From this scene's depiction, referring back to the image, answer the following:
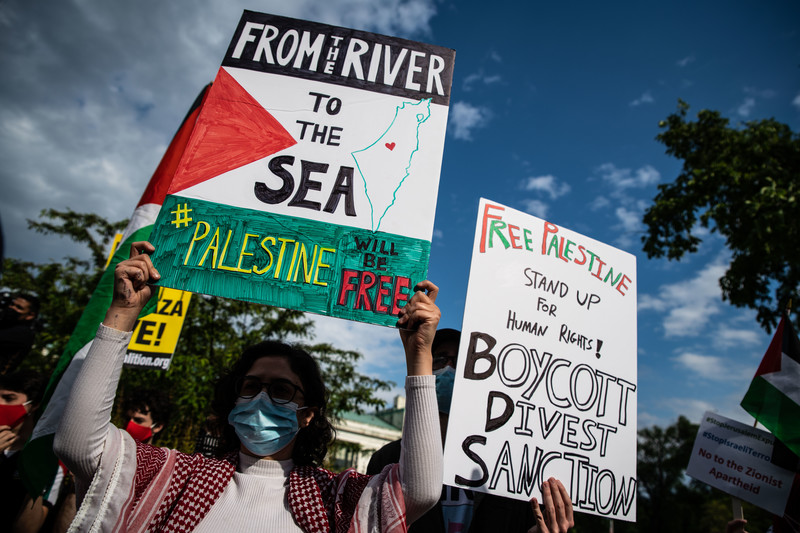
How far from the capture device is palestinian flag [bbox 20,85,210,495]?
6.48 ft

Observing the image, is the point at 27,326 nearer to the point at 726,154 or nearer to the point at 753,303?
the point at 726,154

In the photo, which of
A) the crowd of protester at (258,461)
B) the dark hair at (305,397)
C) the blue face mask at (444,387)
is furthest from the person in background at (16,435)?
the blue face mask at (444,387)

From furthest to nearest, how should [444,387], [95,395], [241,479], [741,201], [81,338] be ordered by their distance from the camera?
[741,201] → [81,338] → [444,387] → [241,479] → [95,395]

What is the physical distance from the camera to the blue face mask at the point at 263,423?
1739 mm

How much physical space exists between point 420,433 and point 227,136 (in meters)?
1.66

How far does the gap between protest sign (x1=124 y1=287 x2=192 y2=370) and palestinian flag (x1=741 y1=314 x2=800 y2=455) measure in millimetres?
4643

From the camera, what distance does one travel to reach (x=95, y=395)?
138 centimetres

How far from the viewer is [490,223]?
2.42 meters

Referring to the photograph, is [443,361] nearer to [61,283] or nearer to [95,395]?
[95,395]

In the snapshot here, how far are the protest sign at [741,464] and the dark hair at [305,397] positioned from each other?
2605 millimetres

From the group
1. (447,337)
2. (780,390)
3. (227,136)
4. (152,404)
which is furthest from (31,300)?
(780,390)

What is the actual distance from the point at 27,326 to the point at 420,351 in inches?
147

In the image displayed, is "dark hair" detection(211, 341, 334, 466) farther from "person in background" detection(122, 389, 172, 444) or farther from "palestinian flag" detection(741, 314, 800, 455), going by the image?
"palestinian flag" detection(741, 314, 800, 455)

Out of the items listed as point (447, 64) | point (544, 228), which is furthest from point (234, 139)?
point (544, 228)
